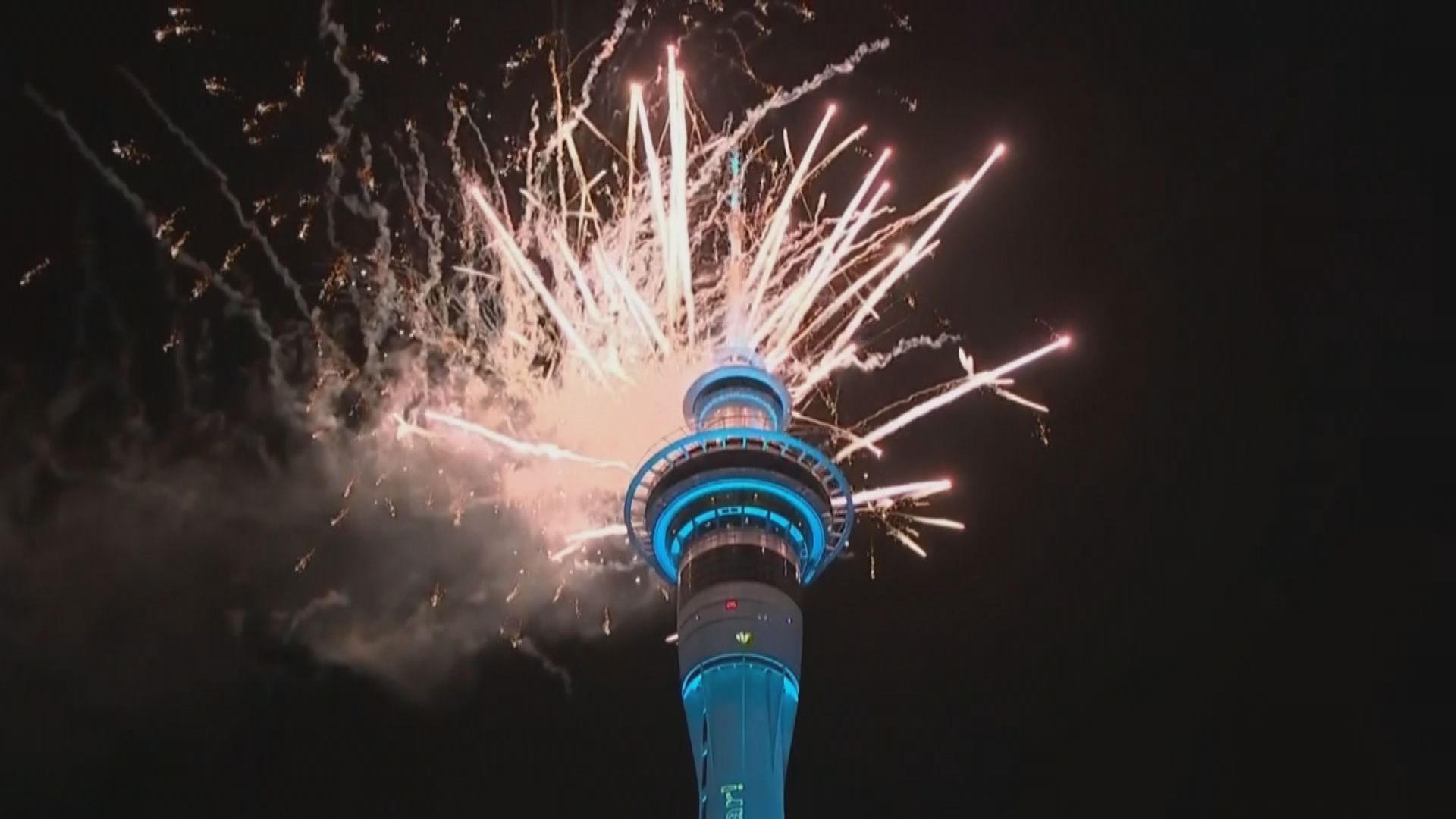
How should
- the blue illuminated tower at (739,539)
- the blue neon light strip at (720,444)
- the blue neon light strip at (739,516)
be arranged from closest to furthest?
the blue illuminated tower at (739,539), the blue neon light strip at (720,444), the blue neon light strip at (739,516)

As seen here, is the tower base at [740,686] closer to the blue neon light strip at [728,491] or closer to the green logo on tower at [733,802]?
the green logo on tower at [733,802]

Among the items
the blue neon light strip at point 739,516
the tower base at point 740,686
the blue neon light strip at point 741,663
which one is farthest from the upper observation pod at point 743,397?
the blue neon light strip at point 741,663

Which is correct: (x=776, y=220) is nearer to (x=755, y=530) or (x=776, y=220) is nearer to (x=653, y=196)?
(x=653, y=196)

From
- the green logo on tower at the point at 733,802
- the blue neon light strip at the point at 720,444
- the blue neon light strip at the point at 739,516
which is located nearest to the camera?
the green logo on tower at the point at 733,802

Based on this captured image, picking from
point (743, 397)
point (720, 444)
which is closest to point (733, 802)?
point (720, 444)

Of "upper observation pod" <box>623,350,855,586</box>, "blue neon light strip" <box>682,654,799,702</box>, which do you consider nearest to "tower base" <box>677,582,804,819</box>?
"blue neon light strip" <box>682,654,799,702</box>

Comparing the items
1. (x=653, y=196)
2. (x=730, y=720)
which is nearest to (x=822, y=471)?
(x=730, y=720)

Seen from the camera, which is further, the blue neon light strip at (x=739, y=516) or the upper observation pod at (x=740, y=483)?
the blue neon light strip at (x=739, y=516)

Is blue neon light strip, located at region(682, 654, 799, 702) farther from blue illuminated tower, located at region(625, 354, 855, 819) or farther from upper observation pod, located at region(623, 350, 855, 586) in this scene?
upper observation pod, located at region(623, 350, 855, 586)
